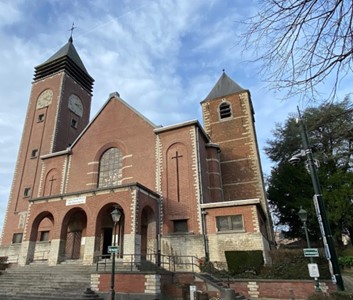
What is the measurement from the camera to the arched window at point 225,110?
93.8 feet

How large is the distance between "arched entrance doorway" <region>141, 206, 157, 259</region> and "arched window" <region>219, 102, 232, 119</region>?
1403 cm

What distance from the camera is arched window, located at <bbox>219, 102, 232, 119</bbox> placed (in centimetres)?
2860

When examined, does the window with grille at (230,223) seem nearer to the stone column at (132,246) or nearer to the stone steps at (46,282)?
the stone column at (132,246)

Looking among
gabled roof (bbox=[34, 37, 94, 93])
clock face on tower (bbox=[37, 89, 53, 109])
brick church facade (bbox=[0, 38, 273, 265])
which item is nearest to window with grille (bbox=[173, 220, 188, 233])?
brick church facade (bbox=[0, 38, 273, 265])

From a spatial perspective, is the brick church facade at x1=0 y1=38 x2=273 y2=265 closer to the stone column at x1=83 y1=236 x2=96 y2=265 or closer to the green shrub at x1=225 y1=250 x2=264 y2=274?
the stone column at x1=83 y1=236 x2=96 y2=265

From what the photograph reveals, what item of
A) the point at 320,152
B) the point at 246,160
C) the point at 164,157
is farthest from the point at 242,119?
the point at 164,157

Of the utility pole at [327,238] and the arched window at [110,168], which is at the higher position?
the arched window at [110,168]

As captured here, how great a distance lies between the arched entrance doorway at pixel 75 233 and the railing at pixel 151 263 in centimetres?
276

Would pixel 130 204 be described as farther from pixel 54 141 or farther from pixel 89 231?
pixel 54 141

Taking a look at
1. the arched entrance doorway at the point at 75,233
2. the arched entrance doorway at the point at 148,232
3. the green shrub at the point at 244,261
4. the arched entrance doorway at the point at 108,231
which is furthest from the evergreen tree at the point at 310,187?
the arched entrance doorway at the point at 75,233

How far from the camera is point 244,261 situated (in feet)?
48.0

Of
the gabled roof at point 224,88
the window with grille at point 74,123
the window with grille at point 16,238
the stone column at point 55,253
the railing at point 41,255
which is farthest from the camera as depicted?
the window with grille at point 74,123

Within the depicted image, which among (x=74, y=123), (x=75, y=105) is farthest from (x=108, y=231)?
(x=75, y=105)

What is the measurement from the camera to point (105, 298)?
12297 mm
